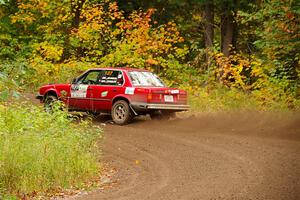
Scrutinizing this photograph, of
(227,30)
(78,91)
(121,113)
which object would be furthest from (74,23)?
(121,113)

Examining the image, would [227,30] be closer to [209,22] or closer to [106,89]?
[209,22]

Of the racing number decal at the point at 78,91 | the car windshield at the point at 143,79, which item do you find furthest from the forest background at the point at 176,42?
the racing number decal at the point at 78,91

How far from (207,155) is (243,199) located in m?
3.65

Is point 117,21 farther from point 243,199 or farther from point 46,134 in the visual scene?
point 243,199

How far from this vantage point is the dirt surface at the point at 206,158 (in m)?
Answer: 8.68

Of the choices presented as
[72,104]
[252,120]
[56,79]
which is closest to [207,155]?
[252,120]

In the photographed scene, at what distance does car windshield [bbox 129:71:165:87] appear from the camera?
16.8 metres

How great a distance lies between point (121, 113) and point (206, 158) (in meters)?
5.79

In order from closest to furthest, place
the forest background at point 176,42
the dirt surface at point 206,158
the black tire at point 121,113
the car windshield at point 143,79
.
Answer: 1. the dirt surface at point 206,158
2. the black tire at point 121,113
3. the car windshield at point 143,79
4. the forest background at point 176,42

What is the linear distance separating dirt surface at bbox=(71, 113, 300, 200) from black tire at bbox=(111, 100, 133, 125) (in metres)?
0.39

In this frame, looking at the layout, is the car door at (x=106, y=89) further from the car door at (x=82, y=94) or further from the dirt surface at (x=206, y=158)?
the dirt surface at (x=206, y=158)

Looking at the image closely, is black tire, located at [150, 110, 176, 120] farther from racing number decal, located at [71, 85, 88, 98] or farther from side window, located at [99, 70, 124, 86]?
racing number decal, located at [71, 85, 88, 98]

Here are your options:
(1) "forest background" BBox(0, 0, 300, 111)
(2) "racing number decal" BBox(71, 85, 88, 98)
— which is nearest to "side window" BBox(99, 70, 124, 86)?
(2) "racing number decal" BBox(71, 85, 88, 98)

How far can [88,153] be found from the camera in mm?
10477
